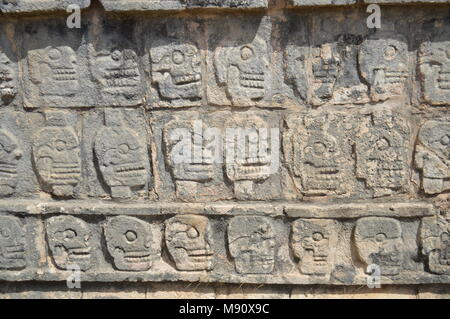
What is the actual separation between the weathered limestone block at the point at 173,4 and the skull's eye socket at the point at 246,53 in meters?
0.28

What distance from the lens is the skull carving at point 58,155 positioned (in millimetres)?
3344

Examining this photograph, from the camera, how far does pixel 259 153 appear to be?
10.8ft

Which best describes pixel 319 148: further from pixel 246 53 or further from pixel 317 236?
pixel 246 53

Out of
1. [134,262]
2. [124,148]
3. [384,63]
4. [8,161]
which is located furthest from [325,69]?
[8,161]

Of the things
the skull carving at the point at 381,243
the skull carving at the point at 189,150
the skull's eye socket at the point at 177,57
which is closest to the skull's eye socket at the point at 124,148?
the skull carving at the point at 189,150

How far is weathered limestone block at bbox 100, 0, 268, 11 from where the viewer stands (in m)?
3.04

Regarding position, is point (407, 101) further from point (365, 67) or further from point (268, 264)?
point (268, 264)

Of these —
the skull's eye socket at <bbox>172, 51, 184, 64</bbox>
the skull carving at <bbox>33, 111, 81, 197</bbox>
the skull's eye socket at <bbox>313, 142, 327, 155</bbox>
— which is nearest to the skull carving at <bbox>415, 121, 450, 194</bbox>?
the skull's eye socket at <bbox>313, 142, 327, 155</bbox>

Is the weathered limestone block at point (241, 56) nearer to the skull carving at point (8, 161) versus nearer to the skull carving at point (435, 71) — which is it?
the skull carving at point (435, 71)

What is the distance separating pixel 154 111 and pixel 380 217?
1.64m

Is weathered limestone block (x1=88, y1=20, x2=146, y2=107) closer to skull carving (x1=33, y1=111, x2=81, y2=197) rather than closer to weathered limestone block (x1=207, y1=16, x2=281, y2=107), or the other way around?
skull carving (x1=33, y1=111, x2=81, y2=197)

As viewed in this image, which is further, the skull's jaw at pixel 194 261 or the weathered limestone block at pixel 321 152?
the skull's jaw at pixel 194 261

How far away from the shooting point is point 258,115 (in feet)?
10.8

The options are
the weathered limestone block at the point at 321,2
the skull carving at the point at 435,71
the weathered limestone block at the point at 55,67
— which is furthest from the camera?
the weathered limestone block at the point at 55,67
